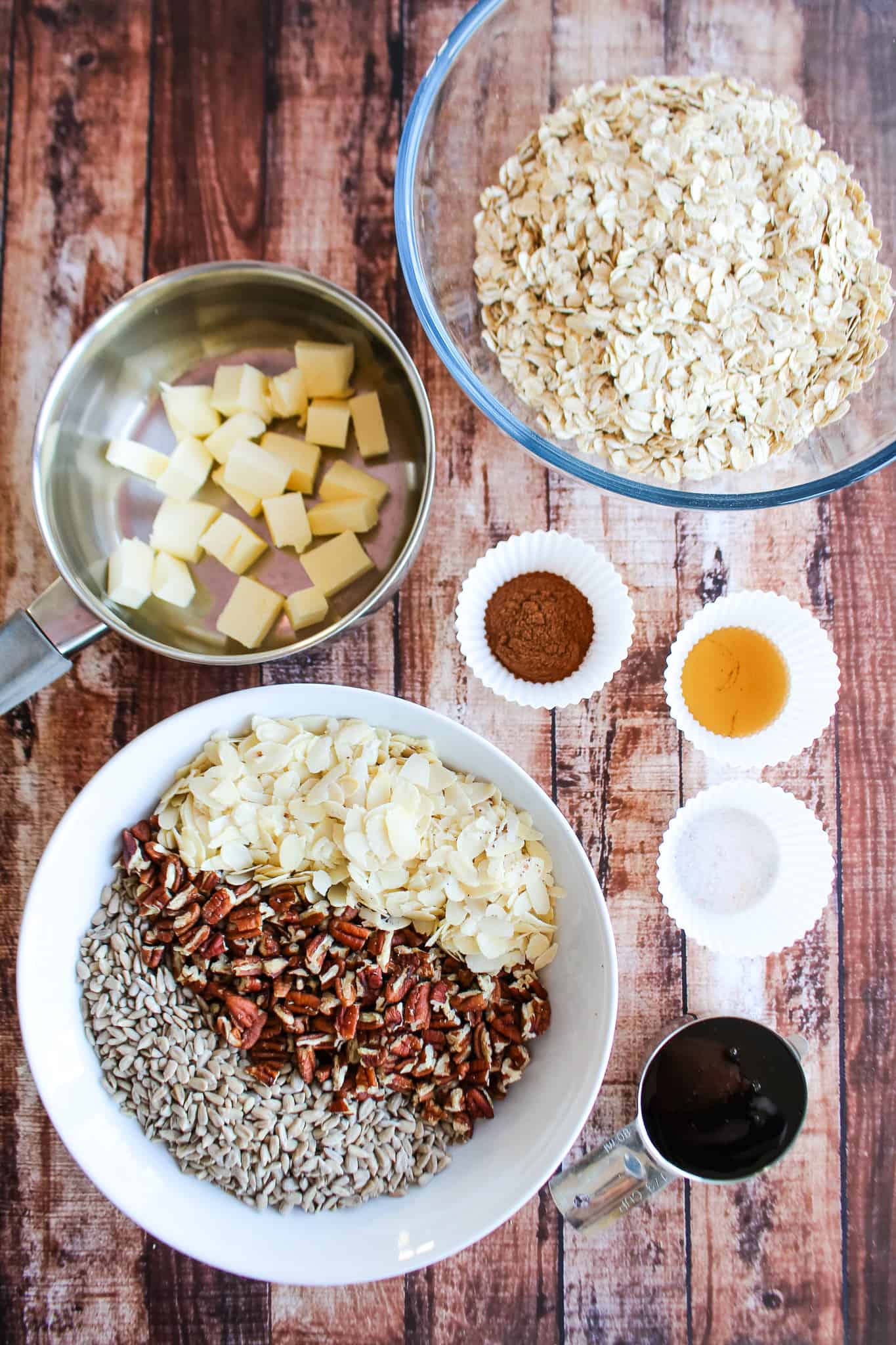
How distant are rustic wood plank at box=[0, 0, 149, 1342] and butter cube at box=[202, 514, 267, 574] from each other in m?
0.26

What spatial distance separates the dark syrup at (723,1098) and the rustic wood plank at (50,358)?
2.60 ft

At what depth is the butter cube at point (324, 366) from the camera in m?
1.35

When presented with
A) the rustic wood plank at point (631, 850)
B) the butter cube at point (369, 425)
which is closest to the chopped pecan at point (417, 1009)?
the rustic wood plank at point (631, 850)

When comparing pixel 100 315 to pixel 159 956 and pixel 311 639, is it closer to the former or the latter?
pixel 311 639

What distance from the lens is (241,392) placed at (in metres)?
1.37

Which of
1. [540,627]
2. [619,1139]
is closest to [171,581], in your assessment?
[540,627]

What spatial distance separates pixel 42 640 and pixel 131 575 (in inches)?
7.2

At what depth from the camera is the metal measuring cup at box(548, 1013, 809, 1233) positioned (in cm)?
127

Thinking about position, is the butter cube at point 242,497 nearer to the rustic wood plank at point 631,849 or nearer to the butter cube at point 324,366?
the butter cube at point 324,366

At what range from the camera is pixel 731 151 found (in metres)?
1.08

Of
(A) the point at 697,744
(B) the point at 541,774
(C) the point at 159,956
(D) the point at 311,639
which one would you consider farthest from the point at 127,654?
(A) the point at 697,744

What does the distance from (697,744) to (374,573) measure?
1.72 feet

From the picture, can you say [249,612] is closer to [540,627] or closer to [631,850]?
[540,627]

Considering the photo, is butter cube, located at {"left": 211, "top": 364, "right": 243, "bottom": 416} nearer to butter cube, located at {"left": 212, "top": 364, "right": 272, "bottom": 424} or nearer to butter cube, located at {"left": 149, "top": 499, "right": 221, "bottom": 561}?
butter cube, located at {"left": 212, "top": 364, "right": 272, "bottom": 424}
